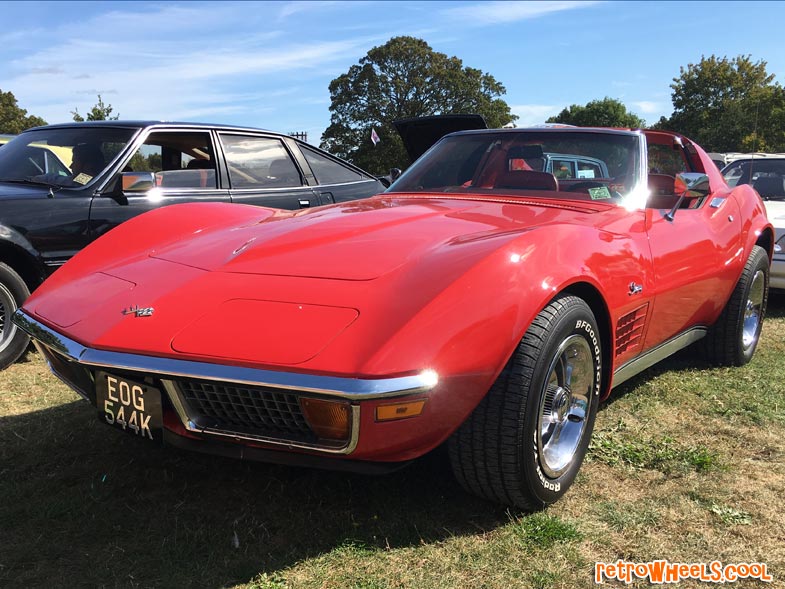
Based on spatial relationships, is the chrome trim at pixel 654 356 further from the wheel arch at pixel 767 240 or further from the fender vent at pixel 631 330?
the wheel arch at pixel 767 240

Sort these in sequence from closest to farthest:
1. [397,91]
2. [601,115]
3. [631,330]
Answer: [631,330] → [397,91] → [601,115]

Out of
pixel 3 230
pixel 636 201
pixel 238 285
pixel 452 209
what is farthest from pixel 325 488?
pixel 3 230

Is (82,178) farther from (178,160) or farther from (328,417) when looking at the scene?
(328,417)

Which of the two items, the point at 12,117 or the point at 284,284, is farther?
the point at 12,117

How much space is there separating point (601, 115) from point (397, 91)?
34.6 metres

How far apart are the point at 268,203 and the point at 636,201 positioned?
289 cm

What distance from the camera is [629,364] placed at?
9.59 feet

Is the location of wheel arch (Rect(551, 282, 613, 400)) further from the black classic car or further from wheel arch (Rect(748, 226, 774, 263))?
the black classic car

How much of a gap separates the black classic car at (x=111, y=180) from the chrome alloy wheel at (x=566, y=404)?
9.82ft

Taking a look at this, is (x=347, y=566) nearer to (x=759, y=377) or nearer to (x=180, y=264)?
(x=180, y=264)

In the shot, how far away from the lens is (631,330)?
2.84 m

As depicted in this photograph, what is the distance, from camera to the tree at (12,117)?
36.0 m

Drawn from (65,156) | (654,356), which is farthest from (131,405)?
(65,156)

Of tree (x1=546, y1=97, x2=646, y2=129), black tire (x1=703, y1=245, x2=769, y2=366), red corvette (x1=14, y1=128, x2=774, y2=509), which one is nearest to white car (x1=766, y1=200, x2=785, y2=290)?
black tire (x1=703, y1=245, x2=769, y2=366)
